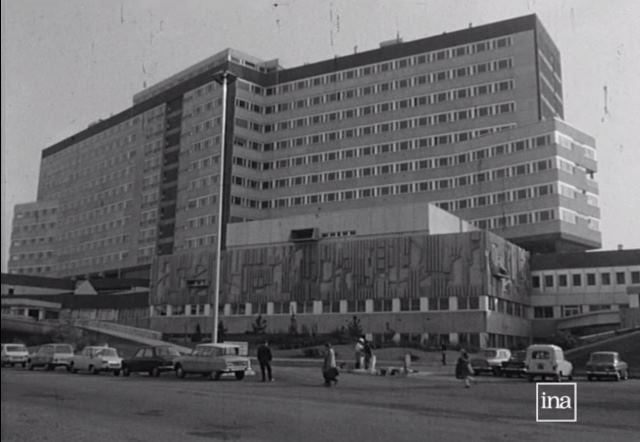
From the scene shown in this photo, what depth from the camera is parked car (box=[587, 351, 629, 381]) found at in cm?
3550

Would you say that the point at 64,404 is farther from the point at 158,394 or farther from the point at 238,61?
the point at 238,61

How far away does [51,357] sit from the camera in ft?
122

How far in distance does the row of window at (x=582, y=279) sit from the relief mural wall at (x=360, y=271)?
2.87m

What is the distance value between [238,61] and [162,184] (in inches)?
1022

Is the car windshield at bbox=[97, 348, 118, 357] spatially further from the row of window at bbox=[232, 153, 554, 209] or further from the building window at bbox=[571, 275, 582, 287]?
the row of window at bbox=[232, 153, 554, 209]

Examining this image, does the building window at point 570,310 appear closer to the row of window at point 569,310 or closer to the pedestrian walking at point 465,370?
the row of window at point 569,310

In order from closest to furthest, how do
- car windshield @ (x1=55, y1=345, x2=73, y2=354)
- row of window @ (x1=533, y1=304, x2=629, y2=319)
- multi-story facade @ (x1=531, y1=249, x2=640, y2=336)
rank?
car windshield @ (x1=55, y1=345, x2=73, y2=354)
multi-story facade @ (x1=531, y1=249, x2=640, y2=336)
row of window @ (x1=533, y1=304, x2=629, y2=319)

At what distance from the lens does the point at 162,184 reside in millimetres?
121750

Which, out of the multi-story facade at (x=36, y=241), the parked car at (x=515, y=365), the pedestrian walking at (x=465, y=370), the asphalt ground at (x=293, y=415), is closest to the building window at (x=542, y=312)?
the parked car at (x=515, y=365)

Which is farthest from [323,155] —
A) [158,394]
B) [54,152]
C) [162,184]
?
[158,394]

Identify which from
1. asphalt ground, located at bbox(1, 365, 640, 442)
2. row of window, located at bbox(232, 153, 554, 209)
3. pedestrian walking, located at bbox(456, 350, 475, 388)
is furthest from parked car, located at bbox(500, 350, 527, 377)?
row of window, located at bbox(232, 153, 554, 209)

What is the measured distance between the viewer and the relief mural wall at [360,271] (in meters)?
69.0

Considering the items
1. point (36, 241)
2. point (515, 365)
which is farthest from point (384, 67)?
point (36, 241)

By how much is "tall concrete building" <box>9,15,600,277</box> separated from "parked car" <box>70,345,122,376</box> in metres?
62.7
